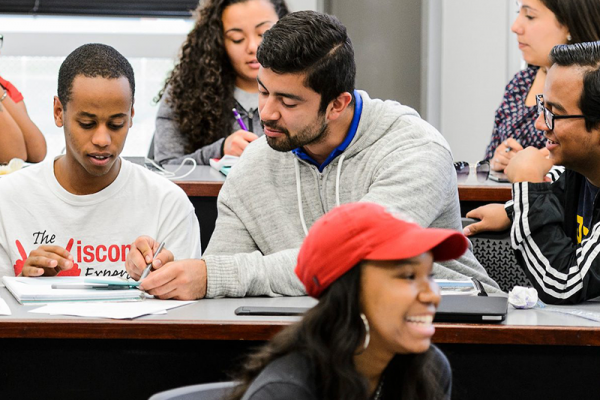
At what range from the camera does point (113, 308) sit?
166 cm

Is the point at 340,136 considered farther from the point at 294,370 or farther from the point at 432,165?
the point at 294,370

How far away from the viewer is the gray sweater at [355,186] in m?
1.92

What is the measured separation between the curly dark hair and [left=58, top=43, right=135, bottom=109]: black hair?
3.56 feet

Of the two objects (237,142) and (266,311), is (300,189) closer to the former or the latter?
(266,311)

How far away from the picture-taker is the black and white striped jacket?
180 cm

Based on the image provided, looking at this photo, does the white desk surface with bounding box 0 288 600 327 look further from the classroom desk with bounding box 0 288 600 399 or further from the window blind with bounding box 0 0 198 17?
the window blind with bounding box 0 0 198 17

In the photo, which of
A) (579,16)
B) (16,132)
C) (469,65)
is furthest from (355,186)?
(469,65)

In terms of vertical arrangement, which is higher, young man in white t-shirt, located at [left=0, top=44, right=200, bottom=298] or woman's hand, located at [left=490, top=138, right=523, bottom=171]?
young man in white t-shirt, located at [left=0, top=44, right=200, bottom=298]

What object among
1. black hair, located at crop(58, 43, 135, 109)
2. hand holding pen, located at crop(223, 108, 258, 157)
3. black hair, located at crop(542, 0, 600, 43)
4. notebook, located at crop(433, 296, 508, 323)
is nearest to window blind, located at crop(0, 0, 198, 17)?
hand holding pen, located at crop(223, 108, 258, 157)

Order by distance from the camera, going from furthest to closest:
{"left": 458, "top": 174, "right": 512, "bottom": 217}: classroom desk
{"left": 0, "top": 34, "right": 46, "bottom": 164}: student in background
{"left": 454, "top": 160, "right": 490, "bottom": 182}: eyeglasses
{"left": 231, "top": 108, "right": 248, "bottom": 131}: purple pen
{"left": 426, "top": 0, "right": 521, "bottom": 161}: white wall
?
{"left": 426, "top": 0, "right": 521, "bottom": 161}: white wall
{"left": 231, "top": 108, "right": 248, "bottom": 131}: purple pen
{"left": 0, "top": 34, "right": 46, "bottom": 164}: student in background
{"left": 454, "top": 160, "right": 490, "bottom": 182}: eyeglasses
{"left": 458, "top": 174, "right": 512, "bottom": 217}: classroom desk

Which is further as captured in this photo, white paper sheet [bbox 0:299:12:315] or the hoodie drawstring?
the hoodie drawstring

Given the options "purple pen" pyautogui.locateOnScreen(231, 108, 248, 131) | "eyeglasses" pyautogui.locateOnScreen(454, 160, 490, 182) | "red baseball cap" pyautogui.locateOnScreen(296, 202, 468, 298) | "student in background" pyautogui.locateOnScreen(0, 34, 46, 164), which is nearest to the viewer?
"red baseball cap" pyautogui.locateOnScreen(296, 202, 468, 298)

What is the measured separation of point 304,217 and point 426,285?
84 centimetres

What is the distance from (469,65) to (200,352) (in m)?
3.05
